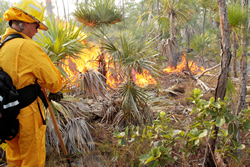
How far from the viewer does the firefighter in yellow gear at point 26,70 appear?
1.72m

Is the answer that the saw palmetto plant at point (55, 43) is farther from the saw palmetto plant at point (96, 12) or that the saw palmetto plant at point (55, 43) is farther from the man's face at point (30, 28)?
the saw palmetto plant at point (96, 12)

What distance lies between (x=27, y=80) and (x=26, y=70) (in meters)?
0.12

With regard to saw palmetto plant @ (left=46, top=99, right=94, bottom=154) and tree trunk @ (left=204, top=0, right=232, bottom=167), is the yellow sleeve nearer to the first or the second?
saw palmetto plant @ (left=46, top=99, right=94, bottom=154)

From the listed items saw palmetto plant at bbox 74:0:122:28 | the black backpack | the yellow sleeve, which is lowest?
the black backpack

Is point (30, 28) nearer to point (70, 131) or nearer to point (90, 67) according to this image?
point (70, 131)

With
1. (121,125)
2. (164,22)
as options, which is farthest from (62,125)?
(164,22)

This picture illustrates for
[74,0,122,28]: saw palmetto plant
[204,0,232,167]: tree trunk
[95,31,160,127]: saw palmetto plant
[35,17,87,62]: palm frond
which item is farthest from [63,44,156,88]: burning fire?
[204,0,232,167]: tree trunk

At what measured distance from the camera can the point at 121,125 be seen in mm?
4129

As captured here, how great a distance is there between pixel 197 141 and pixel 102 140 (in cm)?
237

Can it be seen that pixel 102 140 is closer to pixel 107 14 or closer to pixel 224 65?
pixel 224 65

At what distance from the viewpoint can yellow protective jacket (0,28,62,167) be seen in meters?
1.71

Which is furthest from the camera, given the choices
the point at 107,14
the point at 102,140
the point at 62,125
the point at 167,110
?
the point at 107,14

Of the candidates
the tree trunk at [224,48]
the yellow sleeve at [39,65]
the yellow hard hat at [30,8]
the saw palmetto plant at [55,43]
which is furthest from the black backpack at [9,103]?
the tree trunk at [224,48]

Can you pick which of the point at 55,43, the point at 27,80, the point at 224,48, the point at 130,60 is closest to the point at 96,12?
the point at 130,60
